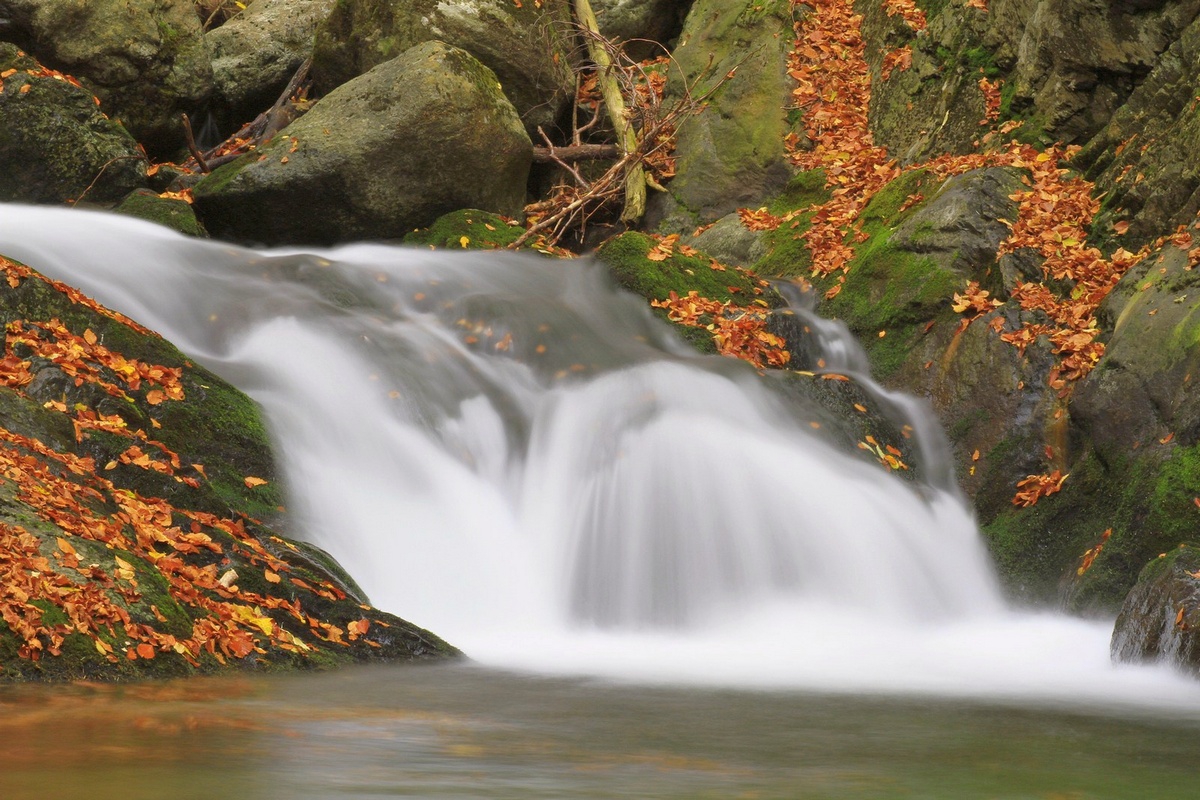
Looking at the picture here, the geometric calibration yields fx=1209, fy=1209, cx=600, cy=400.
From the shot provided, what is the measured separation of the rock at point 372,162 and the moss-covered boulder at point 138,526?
5.12m

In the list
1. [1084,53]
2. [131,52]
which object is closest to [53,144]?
[131,52]

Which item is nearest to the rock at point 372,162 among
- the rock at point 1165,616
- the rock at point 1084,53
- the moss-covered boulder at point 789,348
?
the moss-covered boulder at point 789,348

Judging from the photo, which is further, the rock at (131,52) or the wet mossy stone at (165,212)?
the rock at (131,52)

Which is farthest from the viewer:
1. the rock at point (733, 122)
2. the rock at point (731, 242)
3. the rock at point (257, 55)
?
the rock at point (257, 55)

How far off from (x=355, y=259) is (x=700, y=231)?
426 cm

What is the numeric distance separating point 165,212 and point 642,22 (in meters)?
7.91

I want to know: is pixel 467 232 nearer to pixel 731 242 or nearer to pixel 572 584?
pixel 731 242

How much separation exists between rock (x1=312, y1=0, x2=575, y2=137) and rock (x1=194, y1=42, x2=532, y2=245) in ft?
4.39

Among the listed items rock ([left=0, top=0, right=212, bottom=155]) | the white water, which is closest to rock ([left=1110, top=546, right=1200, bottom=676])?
the white water

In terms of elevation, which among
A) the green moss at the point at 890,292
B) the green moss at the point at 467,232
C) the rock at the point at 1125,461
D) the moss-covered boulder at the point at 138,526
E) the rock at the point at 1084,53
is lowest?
the moss-covered boulder at the point at 138,526

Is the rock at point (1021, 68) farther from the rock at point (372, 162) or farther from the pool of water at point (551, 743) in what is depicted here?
the pool of water at point (551, 743)

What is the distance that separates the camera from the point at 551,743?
3662 millimetres

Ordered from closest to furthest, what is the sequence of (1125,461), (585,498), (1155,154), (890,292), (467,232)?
(1125,461), (585,498), (1155,154), (890,292), (467,232)

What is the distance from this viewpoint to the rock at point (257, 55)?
15.6 metres
